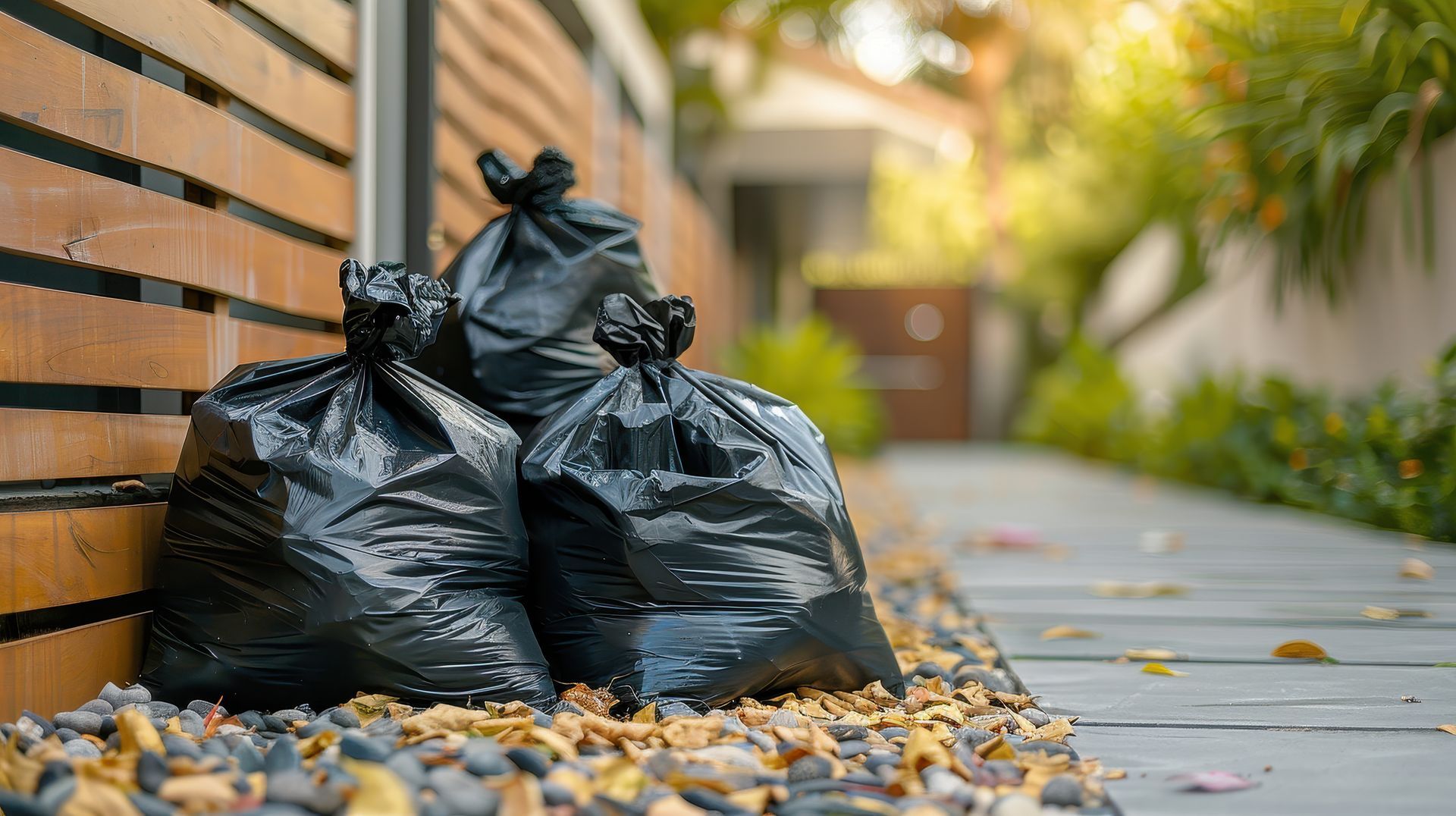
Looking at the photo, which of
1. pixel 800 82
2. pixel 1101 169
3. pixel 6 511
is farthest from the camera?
pixel 1101 169

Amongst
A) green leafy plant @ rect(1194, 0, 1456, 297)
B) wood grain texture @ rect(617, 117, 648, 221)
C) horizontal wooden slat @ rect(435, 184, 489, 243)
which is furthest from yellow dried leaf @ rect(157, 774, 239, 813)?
wood grain texture @ rect(617, 117, 648, 221)

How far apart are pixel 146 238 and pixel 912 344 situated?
1351 centimetres

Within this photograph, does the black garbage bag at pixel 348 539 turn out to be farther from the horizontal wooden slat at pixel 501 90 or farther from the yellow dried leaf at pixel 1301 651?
the horizontal wooden slat at pixel 501 90

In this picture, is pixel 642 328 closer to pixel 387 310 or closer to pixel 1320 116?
pixel 387 310

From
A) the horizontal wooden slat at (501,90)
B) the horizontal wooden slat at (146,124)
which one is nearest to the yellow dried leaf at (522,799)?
the horizontal wooden slat at (146,124)

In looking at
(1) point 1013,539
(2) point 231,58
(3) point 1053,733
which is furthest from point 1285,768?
(1) point 1013,539

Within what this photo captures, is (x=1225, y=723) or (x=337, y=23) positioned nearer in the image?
(x=1225, y=723)

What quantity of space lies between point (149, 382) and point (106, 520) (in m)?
0.23

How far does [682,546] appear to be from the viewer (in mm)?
1575

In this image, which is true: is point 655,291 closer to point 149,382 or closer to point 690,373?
point 690,373

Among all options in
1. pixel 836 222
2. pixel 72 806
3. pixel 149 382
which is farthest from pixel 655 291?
pixel 836 222

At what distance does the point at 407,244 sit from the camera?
2.88 m

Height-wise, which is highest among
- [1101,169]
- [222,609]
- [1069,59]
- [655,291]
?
[1069,59]

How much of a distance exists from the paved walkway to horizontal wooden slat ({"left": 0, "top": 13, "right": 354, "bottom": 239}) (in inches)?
62.9
